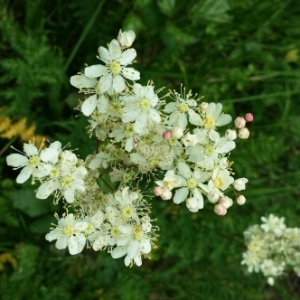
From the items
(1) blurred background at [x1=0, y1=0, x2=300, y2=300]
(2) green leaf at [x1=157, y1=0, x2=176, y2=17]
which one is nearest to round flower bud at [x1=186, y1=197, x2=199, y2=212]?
(1) blurred background at [x1=0, y1=0, x2=300, y2=300]

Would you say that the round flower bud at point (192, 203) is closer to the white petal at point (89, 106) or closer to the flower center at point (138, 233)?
the flower center at point (138, 233)

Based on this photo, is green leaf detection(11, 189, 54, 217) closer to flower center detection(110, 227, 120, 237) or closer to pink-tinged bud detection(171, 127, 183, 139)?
flower center detection(110, 227, 120, 237)

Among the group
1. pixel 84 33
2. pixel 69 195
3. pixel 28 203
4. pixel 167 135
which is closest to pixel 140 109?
pixel 167 135

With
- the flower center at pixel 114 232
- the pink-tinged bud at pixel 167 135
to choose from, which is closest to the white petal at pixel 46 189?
the flower center at pixel 114 232

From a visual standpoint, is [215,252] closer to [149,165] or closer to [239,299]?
[239,299]

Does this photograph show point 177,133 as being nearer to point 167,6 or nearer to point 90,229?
point 90,229
